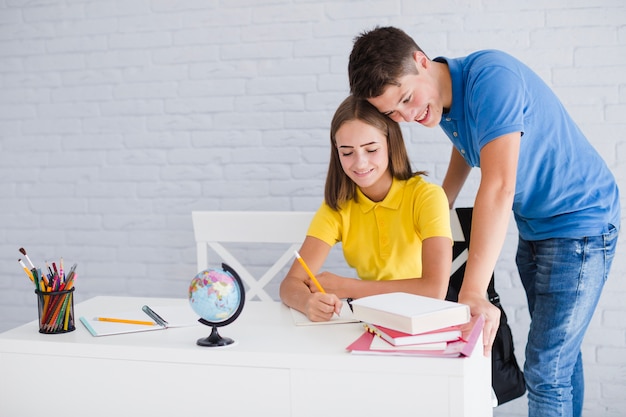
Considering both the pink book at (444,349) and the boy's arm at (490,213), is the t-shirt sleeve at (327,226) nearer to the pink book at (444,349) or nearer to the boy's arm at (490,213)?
the boy's arm at (490,213)

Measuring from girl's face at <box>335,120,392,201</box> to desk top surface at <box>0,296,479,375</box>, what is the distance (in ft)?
1.49

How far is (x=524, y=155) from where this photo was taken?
1587 mm

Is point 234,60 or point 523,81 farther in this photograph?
point 234,60

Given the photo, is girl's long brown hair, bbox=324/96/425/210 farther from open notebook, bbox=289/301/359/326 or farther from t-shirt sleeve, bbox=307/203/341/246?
open notebook, bbox=289/301/359/326

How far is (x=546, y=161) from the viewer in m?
1.61

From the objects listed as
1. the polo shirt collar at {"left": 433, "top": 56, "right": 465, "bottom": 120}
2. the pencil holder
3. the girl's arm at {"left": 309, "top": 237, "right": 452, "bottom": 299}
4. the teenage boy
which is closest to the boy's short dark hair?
the teenage boy

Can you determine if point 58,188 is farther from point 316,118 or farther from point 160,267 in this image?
point 316,118

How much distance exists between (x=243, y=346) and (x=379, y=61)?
713mm

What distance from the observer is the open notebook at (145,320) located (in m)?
1.34

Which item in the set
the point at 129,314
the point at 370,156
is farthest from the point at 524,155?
the point at 129,314

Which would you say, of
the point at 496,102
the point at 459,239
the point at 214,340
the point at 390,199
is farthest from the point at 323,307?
the point at 459,239

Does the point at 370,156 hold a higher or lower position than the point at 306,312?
higher

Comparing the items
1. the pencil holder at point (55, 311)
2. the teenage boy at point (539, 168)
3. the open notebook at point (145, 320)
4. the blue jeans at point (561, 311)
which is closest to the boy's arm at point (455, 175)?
the teenage boy at point (539, 168)

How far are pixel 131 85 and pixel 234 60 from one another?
17.3 inches
